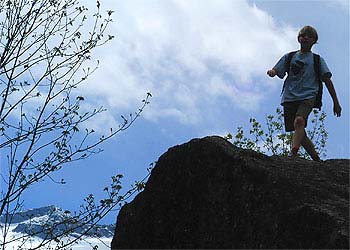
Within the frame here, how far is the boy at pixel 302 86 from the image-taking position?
19.7 ft

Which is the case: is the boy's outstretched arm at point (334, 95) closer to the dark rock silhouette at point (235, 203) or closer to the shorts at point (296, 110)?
the shorts at point (296, 110)

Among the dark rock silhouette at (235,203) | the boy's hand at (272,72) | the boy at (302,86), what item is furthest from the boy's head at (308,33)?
the dark rock silhouette at (235,203)

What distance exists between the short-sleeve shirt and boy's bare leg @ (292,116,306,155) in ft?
0.88

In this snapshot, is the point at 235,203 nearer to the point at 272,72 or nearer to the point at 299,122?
the point at 299,122

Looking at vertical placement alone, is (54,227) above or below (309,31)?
below

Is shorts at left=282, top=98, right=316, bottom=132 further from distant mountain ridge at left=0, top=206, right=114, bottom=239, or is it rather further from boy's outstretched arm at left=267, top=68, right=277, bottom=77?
distant mountain ridge at left=0, top=206, right=114, bottom=239

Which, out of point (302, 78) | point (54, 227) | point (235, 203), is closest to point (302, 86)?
point (302, 78)

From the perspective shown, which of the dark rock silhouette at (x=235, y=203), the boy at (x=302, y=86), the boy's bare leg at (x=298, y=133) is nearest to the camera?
the dark rock silhouette at (x=235, y=203)

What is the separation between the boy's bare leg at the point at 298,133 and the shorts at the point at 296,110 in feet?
0.31

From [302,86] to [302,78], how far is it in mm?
89

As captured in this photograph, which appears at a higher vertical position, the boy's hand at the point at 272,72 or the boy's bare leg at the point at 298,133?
the boy's hand at the point at 272,72

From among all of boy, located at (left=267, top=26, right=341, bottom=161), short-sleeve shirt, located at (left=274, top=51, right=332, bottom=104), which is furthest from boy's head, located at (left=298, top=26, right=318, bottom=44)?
short-sleeve shirt, located at (left=274, top=51, right=332, bottom=104)

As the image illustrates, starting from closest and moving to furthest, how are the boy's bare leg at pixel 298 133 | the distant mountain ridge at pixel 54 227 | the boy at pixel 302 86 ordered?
1. the boy's bare leg at pixel 298 133
2. the boy at pixel 302 86
3. the distant mountain ridge at pixel 54 227

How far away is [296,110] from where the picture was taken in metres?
6.11
